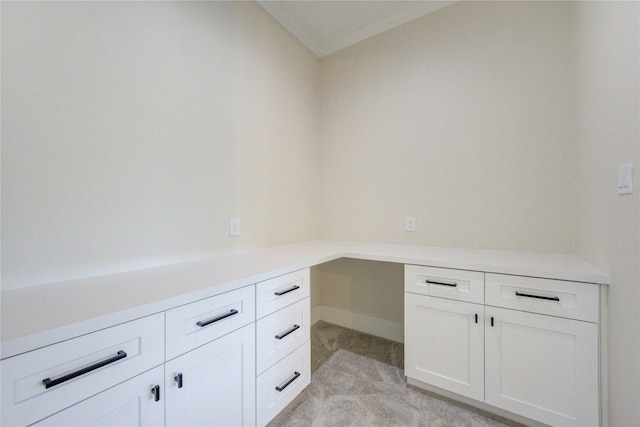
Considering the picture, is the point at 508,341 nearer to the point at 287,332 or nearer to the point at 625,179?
the point at 625,179

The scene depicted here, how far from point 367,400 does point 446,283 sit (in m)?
0.85

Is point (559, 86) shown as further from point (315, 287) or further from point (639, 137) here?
point (315, 287)

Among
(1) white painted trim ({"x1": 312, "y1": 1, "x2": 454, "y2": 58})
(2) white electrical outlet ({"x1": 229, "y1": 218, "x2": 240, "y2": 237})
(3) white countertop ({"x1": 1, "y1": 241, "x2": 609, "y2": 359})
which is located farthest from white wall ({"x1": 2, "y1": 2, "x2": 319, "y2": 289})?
(1) white painted trim ({"x1": 312, "y1": 1, "x2": 454, "y2": 58})

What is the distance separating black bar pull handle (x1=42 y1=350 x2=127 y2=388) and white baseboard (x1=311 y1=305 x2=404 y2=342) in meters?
2.00

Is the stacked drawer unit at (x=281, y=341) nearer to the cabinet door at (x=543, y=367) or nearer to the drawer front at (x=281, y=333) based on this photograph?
the drawer front at (x=281, y=333)

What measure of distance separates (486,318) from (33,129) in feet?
7.26

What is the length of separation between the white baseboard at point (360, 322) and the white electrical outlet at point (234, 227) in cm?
131

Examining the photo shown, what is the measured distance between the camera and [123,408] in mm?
779

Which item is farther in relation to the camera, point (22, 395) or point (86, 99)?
point (86, 99)

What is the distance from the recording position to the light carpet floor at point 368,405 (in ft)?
4.53

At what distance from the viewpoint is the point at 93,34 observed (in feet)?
3.65

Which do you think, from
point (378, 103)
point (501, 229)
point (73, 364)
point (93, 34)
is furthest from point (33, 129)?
point (501, 229)

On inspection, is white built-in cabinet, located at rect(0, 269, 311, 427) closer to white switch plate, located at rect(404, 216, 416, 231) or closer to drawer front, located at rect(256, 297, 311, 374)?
drawer front, located at rect(256, 297, 311, 374)

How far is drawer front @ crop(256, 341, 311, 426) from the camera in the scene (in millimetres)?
1225
